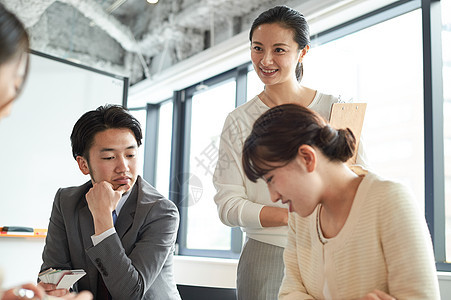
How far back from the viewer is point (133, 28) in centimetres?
483

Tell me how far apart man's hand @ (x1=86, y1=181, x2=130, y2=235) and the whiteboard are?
1834mm

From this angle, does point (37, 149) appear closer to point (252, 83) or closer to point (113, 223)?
point (252, 83)

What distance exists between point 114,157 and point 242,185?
434mm

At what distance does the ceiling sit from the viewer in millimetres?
3850

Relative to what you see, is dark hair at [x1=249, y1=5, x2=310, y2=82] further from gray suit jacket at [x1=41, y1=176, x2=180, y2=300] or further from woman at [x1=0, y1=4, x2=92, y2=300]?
woman at [x1=0, y1=4, x2=92, y2=300]

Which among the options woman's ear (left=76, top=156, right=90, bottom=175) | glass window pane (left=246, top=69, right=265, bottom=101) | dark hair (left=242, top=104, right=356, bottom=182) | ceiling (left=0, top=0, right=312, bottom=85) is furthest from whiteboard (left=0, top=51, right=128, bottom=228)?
dark hair (left=242, top=104, right=356, bottom=182)

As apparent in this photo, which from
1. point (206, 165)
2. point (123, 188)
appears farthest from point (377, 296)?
point (206, 165)

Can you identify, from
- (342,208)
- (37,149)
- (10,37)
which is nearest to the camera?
(10,37)

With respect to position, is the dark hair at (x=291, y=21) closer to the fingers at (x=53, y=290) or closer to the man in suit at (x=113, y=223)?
the man in suit at (x=113, y=223)

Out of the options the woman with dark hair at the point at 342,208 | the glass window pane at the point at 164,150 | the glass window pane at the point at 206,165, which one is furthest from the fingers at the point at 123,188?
the glass window pane at the point at 164,150

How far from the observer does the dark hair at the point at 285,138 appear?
0.90m

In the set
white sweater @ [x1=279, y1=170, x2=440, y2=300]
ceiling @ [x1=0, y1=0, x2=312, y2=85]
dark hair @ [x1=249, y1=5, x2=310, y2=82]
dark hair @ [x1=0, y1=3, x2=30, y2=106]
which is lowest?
white sweater @ [x1=279, y1=170, x2=440, y2=300]

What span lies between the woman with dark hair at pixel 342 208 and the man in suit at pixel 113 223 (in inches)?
Answer: 20.8

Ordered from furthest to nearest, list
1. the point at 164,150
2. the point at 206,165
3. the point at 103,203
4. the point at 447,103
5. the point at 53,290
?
1. the point at 164,150
2. the point at 206,165
3. the point at 447,103
4. the point at 103,203
5. the point at 53,290
